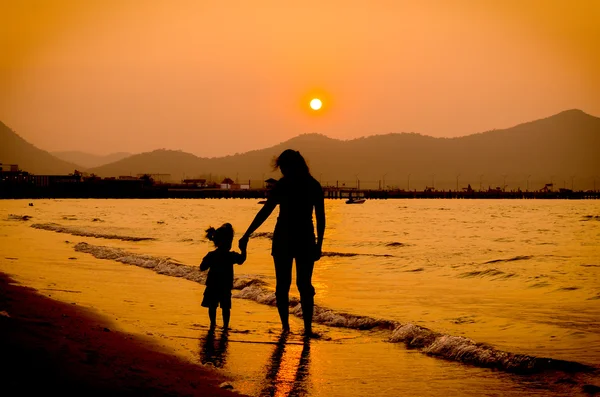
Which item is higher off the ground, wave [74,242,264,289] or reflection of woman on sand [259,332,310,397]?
reflection of woman on sand [259,332,310,397]

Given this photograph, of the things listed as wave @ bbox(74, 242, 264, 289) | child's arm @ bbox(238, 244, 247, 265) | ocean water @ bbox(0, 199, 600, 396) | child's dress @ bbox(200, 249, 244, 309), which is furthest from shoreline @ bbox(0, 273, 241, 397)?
wave @ bbox(74, 242, 264, 289)

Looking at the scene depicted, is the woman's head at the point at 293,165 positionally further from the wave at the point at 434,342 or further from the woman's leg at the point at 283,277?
the wave at the point at 434,342

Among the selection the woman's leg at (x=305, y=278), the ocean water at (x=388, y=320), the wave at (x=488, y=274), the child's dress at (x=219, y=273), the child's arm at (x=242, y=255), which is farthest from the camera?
the wave at (x=488, y=274)

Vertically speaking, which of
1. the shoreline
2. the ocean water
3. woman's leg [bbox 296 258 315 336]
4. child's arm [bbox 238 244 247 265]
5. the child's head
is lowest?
the ocean water

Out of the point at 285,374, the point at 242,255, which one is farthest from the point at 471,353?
the point at 242,255

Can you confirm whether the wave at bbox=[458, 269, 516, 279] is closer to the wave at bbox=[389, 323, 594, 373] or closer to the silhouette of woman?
the wave at bbox=[389, 323, 594, 373]

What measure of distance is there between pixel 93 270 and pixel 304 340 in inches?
346

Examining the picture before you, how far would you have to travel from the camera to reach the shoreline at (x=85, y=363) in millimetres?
4781

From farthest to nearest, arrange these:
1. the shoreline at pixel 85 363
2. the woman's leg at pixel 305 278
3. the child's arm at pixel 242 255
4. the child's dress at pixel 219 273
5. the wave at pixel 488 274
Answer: the wave at pixel 488 274 → the child's dress at pixel 219 273 → the woman's leg at pixel 305 278 → the child's arm at pixel 242 255 → the shoreline at pixel 85 363

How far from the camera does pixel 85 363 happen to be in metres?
5.55

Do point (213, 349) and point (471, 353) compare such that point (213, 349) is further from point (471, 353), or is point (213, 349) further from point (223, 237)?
point (471, 353)

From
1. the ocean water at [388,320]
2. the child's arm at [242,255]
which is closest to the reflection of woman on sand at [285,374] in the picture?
the ocean water at [388,320]

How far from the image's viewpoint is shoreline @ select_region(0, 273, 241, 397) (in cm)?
478

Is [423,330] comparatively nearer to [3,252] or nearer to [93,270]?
[93,270]
